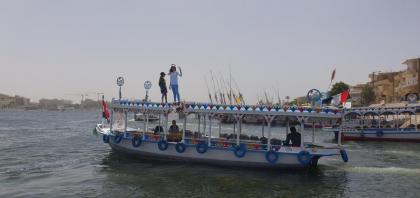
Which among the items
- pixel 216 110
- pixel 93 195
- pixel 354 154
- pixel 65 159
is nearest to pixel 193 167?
pixel 216 110

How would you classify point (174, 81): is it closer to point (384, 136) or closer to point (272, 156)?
point (272, 156)

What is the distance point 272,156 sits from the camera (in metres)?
19.1

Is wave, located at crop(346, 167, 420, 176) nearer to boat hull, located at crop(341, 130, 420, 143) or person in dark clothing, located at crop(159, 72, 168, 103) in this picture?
person in dark clothing, located at crop(159, 72, 168, 103)

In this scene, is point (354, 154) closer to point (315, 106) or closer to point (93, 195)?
point (315, 106)

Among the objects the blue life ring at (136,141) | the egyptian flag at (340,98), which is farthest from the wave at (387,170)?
the blue life ring at (136,141)

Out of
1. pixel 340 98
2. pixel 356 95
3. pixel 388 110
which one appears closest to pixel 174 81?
pixel 340 98

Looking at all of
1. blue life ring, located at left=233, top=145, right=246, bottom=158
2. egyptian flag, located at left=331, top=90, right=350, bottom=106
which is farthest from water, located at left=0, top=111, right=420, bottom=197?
egyptian flag, located at left=331, top=90, right=350, bottom=106

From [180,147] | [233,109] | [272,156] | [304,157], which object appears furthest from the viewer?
[180,147]

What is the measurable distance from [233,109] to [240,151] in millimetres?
2055

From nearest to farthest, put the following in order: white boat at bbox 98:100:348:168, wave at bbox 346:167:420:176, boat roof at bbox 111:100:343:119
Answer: boat roof at bbox 111:100:343:119 < white boat at bbox 98:100:348:168 < wave at bbox 346:167:420:176

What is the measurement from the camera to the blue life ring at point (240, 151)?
1946 centimetres

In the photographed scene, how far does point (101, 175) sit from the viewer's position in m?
19.2

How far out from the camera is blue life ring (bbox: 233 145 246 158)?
1946 centimetres

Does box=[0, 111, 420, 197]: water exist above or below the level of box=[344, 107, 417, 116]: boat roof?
below
